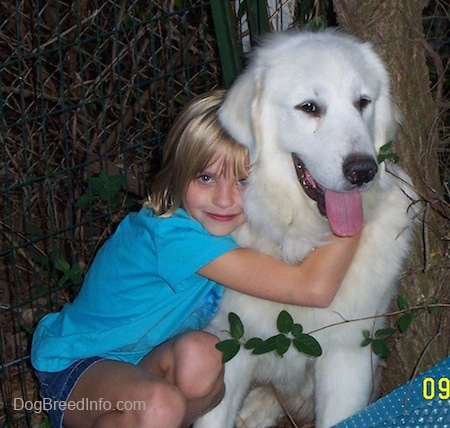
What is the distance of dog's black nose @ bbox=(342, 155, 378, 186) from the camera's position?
2691 mm

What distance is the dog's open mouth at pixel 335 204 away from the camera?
289cm

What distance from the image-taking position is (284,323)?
2.89 m

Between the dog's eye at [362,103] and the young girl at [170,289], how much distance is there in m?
0.37

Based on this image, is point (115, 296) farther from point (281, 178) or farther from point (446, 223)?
point (446, 223)

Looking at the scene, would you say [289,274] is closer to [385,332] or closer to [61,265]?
[385,332]

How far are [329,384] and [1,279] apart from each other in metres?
2.21

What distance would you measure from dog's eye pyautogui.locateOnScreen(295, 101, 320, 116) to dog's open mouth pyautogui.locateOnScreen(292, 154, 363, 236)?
143 mm

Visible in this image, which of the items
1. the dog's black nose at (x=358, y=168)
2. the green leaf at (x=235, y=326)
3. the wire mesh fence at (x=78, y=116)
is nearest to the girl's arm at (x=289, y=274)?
the green leaf at (x=235, y=326)

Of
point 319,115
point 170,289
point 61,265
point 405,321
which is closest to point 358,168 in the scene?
point 319,115

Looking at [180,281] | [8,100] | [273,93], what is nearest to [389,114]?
[273,93]

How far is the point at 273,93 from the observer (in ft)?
9.52
